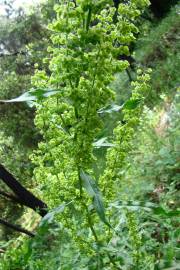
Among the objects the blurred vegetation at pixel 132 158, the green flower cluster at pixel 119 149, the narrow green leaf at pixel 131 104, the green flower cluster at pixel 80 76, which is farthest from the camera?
the blurred vegetation at pixel 132 158

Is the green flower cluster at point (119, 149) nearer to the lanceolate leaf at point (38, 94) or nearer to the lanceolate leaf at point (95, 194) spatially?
the lanceolate leaf at point (95, 194)

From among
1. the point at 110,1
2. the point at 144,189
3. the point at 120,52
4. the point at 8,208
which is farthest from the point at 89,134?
the point at 8,208

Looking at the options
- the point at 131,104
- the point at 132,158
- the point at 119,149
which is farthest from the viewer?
the point at 132,158

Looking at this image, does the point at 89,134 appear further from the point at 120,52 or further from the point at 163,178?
the point at 163,178

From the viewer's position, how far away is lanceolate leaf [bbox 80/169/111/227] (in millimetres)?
1929

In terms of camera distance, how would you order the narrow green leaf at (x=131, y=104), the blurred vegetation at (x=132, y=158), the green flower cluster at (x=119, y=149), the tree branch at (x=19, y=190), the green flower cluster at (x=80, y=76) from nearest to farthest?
the green flower cluster at (x=80, y=76) < the narrow green leaf at (x=131, y=104) < the green flower cluster at (x=119, y=149) < the blurred vegetation at (x=132, y=158) < the tree branch at (x=19, y=190)

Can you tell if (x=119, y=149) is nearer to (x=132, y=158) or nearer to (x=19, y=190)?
(x=132, y=158)

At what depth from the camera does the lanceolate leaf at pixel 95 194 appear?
1929 mm

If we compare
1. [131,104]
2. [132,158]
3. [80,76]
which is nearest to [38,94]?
[80,76]

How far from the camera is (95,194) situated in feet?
6.54

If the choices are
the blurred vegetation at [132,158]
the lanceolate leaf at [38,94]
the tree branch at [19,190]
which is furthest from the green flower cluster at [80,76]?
the tree branch at [19,190]

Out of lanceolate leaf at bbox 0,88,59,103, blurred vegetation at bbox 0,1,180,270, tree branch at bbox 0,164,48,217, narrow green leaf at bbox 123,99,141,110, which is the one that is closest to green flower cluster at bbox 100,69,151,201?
blurred vegetation at bbox 0,1,180,270

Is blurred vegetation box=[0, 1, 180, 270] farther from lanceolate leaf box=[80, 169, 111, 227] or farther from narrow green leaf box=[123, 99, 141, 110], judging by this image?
narrow green leaf box=[123, 99, 141, 110]

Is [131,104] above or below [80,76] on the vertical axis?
below
